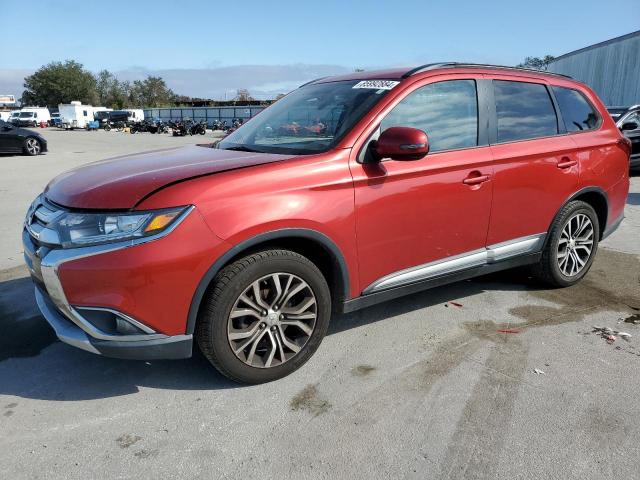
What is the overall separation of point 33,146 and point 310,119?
18733 mm

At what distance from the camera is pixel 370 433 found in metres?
2.59

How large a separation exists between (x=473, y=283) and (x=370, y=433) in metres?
2.56

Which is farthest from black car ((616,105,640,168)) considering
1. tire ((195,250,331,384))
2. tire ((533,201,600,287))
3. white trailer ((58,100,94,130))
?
white trailer ((58,100,94,130))

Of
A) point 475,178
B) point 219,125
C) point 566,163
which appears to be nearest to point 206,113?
point 219,125

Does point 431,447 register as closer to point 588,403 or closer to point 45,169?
point 588,403

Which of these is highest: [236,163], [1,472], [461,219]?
[236,163]

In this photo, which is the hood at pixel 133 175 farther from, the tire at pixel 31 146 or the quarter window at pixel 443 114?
the tire at pixel 31 146

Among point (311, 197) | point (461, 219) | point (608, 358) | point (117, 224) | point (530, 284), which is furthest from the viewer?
point (530, 284)

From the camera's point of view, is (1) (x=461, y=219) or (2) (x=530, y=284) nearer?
(1) (x=461, y=219)

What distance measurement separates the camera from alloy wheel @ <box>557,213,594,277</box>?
4469 millimetres

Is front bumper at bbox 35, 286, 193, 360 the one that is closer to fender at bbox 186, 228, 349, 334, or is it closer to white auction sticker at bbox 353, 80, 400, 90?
fender at bbox 186, 228, 349, 334

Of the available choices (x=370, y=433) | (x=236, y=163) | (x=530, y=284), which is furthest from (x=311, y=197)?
(x=530, y=284)

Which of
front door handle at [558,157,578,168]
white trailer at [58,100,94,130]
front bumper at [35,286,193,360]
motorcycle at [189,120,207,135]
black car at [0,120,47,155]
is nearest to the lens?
front bumper at [35,286,193,360]

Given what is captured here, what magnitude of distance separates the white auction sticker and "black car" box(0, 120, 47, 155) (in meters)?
18.3
